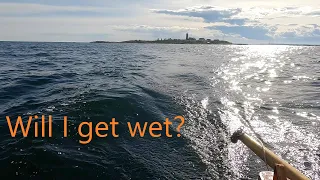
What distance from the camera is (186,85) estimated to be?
16.4m

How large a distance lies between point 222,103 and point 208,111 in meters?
1.72

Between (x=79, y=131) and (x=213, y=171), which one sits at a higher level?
(x=79, y=131)

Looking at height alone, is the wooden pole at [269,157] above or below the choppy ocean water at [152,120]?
above

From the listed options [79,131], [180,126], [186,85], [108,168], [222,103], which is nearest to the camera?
[108,168]

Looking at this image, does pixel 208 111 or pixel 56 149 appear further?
pixel 208 111

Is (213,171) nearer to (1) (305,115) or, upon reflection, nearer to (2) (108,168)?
(2) (108,168)

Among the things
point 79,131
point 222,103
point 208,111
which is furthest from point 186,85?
point 79,131

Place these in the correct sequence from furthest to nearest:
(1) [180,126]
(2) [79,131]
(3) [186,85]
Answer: (3) [186,85]
(1) [180,126]
(2) [79,131]

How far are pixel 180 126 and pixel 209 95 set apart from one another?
5.09 meters

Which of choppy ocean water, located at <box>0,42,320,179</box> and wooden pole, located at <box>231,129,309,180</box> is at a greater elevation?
wooden pole, located at <box>231,129,309,180</box>

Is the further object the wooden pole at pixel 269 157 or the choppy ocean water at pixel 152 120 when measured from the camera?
the choppy ocean water at pixel 152 120

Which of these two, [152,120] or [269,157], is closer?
[269,157]

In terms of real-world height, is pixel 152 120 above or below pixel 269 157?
below

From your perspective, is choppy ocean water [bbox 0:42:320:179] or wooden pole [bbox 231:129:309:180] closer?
wooden pole [bbox 231:129:309:180]
